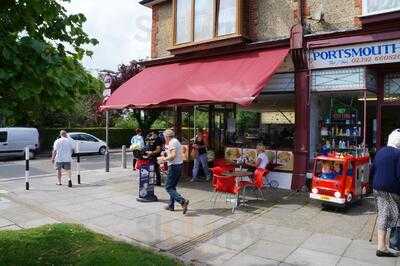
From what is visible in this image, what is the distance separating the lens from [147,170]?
430 inches

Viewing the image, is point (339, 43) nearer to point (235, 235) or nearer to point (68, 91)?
point (235, 235)

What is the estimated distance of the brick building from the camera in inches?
437

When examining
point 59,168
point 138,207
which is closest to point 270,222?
point 138,207

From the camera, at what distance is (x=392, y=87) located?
11.6 metres

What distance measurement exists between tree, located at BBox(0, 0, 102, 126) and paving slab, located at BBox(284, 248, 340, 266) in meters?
3.90

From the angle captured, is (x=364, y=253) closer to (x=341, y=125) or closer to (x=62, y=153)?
(x=341, y=125)

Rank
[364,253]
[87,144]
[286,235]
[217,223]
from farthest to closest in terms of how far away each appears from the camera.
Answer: [87,144] < [217,223] < [286,235] < [364,253]

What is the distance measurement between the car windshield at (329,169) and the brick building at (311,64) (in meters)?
2.06

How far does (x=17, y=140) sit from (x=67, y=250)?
20.2 meters

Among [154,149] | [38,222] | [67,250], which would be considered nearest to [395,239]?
[67,250]

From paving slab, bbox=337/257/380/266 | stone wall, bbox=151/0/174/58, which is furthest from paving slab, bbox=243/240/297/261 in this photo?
stone wall, bbox=151/0/174/58

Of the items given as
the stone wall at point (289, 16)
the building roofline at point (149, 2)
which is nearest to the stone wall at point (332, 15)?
the stone wall at point (289, 16)

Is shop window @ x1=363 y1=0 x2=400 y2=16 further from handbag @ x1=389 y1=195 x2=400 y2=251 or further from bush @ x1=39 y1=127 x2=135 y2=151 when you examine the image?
bush @ x1=39 y1=127 x2=135 y2=151

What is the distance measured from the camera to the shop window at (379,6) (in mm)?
10383
